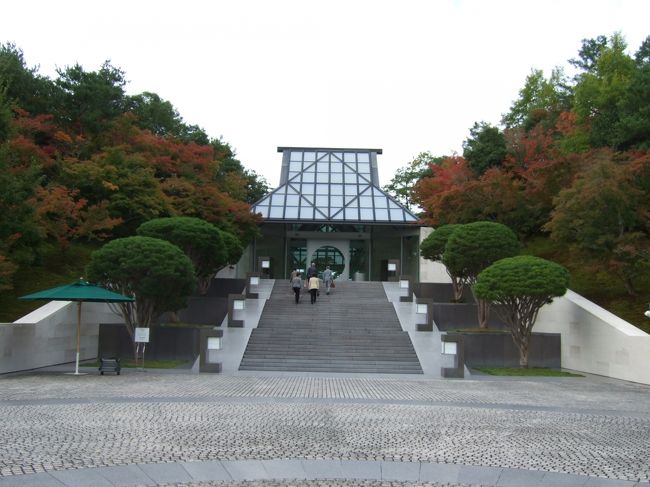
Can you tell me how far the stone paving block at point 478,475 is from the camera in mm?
5992

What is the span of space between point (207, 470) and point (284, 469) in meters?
0.77

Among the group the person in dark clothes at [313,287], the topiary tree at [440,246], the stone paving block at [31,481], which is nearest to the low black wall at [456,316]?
the topiary tree at [440,246]

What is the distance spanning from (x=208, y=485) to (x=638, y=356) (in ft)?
46.0

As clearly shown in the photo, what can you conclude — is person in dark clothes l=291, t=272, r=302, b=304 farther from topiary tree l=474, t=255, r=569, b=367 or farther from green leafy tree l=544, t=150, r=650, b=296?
green leafy tree l=544, t=150, r=650, b=296

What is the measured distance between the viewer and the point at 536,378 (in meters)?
16.4

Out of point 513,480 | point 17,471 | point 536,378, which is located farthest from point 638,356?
point 17,471

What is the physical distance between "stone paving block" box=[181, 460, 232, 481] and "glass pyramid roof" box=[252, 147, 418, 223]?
29.9 m

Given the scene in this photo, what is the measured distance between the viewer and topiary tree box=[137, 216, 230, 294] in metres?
21.7

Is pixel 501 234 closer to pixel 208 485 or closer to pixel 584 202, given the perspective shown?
pixel 584 202

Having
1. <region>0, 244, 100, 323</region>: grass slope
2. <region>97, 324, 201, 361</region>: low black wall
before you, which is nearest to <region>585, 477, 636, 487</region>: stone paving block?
<region>97, 324, 201, 361</region>: low black wall

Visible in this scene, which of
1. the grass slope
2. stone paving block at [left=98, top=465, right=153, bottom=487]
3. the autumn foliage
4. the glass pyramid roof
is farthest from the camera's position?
the glass pyramid roof

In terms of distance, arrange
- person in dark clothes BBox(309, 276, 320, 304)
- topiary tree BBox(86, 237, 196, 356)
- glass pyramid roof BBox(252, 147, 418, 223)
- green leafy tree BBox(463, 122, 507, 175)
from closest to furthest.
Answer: topiary tree BBox(86, 237, 196, 356)
person in dark clothes BBox(309, 276, 320, 304)
green leafy tree BBox(463, 122, 507, 175)
glass pyramid roof BBox(252, 147, 418, 223)

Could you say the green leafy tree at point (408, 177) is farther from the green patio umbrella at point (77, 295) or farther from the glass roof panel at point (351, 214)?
the green patio umbrella at point (77, 295)

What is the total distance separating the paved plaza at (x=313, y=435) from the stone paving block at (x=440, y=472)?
0.02m
